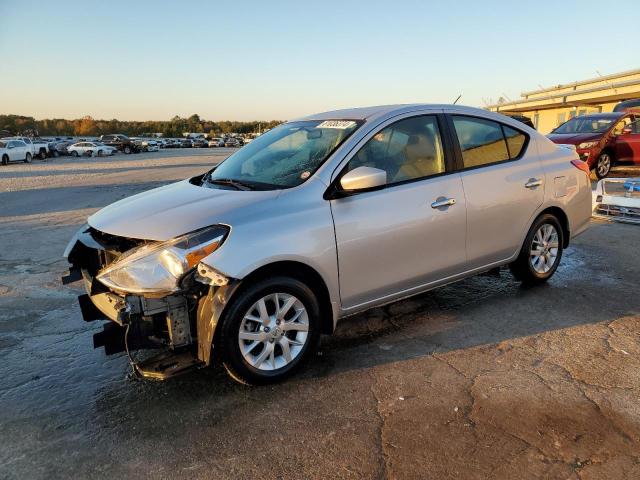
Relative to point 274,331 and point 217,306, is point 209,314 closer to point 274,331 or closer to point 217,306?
point 217,306

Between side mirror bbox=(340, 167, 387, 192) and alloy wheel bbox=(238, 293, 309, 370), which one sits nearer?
alloy wheel bbox=(238, 293, 309, 370)

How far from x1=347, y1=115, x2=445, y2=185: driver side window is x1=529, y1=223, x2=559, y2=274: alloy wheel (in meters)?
1.54

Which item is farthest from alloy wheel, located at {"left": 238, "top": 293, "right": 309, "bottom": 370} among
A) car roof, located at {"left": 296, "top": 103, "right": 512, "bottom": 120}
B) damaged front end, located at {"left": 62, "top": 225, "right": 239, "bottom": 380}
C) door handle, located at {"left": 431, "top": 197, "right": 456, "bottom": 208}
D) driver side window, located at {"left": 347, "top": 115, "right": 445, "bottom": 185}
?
car roof, located at {"left": 296, "top": 103, "right": 512, "bottom": 120}

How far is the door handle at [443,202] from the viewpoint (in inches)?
159

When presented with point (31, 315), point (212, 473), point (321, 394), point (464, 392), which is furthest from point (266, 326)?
point (31, 315)

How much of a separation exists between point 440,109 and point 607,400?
254cm

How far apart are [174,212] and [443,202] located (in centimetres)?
205

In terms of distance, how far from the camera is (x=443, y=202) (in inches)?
161

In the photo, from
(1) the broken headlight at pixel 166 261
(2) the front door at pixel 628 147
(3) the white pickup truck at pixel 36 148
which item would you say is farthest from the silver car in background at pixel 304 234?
(3) the white pickup truck at pixel 36 148

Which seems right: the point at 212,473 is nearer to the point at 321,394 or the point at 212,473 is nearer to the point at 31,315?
the point at 321,394

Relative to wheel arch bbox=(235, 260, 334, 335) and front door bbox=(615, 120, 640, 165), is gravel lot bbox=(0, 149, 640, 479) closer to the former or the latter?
wheel arch bbox=(235, 260, 334, 335)

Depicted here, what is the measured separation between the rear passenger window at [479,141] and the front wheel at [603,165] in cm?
1044

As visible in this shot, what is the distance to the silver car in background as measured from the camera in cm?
314

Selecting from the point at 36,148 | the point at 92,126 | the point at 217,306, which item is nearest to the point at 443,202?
the point at 217,306
